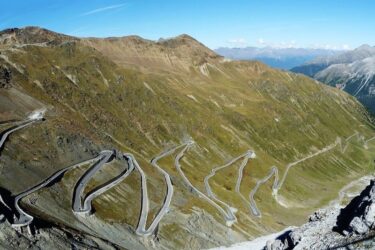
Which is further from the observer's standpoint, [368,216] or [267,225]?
[267,225]

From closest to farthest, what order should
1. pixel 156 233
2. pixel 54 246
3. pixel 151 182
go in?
pixel 54 246 < pixel 156 233 < pixel 151 182

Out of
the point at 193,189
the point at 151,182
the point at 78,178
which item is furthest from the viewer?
the point at 193,189

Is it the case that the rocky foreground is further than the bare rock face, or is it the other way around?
the bare rock face

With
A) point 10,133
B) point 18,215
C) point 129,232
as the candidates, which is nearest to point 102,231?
point 129,232

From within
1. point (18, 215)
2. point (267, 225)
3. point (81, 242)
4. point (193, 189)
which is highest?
point (18, 215)

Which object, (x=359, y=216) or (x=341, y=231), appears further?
(x=341, y=231)

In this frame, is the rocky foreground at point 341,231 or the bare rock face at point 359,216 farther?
the bare rock face at point 359,216

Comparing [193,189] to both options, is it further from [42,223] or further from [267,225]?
[42,223]

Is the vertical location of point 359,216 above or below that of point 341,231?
above
